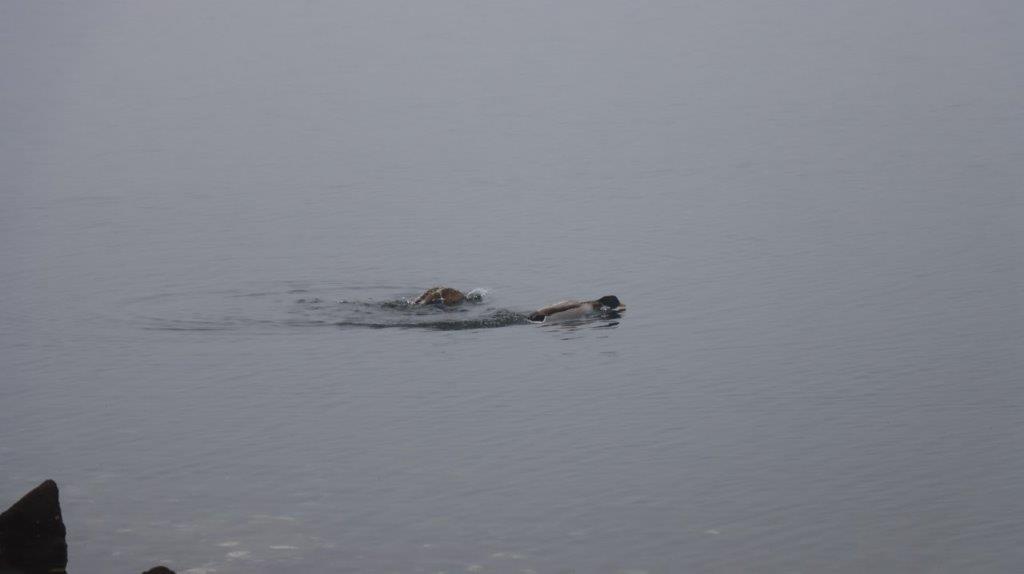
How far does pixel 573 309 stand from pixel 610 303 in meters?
0.94

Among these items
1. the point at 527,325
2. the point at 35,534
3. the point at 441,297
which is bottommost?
the point at 35,534

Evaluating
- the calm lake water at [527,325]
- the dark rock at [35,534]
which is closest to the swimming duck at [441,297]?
the calm lake water at [527,325]

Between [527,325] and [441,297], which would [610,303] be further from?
[441,297]

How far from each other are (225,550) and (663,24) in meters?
79.0

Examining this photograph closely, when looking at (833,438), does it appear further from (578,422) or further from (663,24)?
(663,24)

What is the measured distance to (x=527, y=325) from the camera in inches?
1196

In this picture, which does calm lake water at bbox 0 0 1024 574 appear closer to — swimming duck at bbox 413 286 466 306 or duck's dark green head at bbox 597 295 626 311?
swimming duck at bbox 413 286 466 306

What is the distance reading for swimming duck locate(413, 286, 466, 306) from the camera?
3112 centimetres

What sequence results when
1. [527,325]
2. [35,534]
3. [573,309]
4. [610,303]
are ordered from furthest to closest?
[610,303] → [527,325] → [573,309] → [35,534]

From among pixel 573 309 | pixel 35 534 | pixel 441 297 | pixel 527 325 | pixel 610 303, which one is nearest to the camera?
pixel 35 534

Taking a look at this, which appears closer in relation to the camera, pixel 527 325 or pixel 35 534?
pixel 35 534

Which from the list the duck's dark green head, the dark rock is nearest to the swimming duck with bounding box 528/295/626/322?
the duck's dark green head

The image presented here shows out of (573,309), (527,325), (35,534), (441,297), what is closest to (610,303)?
(573,309)

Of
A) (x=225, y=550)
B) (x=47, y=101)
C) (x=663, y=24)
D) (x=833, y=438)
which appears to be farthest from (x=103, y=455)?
(x=663, y=24)
